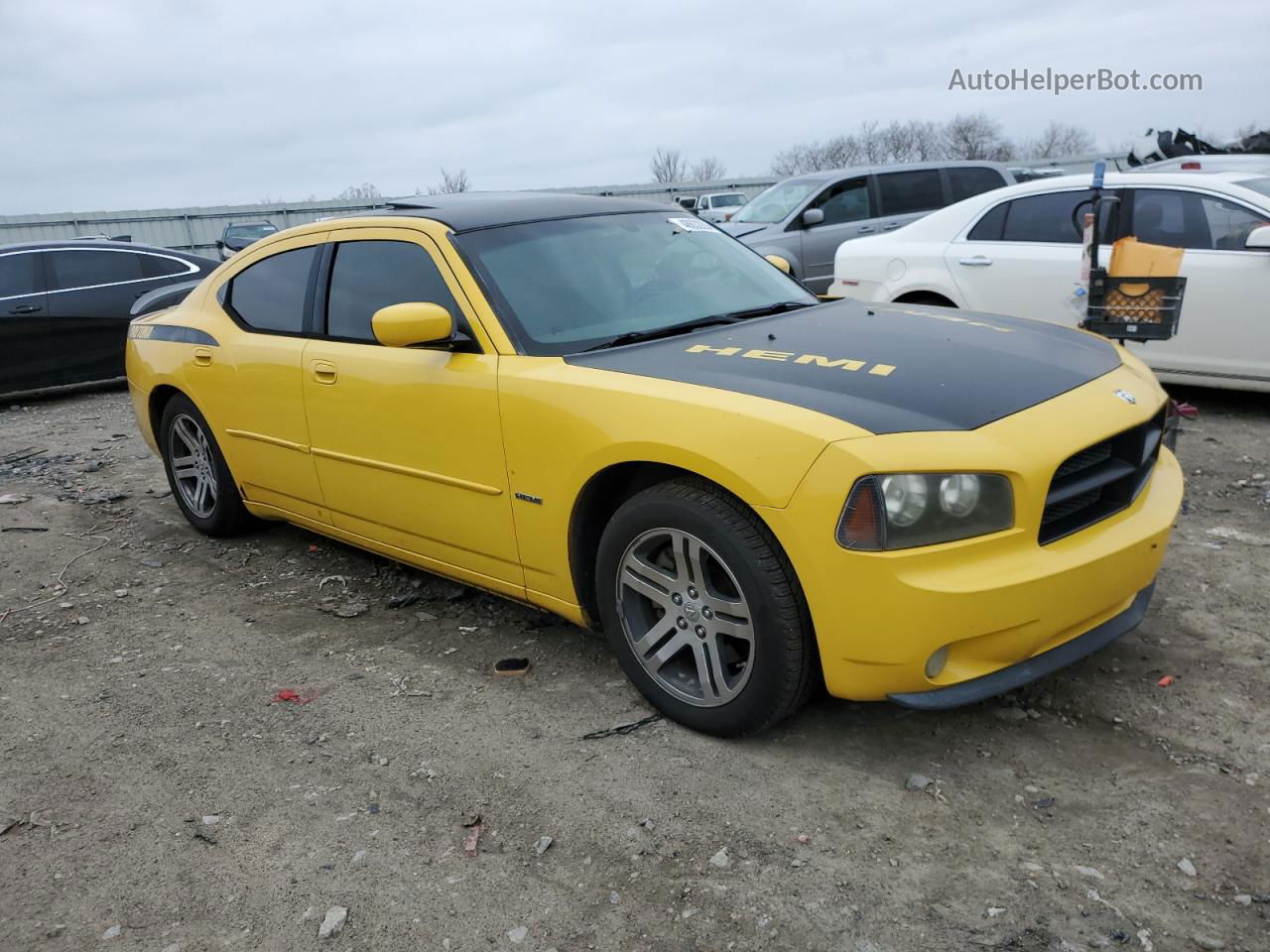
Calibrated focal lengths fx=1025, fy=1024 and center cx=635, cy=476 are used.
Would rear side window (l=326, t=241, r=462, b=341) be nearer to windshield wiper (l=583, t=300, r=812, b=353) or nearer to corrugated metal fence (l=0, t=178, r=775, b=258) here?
windshield wiper (l=583, t=300, r=812, b=353)

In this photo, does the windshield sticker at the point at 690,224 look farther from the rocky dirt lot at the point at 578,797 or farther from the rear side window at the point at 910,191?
the rear side window at the point at 910,191

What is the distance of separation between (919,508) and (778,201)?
9.58 metres

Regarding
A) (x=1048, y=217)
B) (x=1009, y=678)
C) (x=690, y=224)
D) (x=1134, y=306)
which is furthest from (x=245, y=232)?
(x=1009, y=678)

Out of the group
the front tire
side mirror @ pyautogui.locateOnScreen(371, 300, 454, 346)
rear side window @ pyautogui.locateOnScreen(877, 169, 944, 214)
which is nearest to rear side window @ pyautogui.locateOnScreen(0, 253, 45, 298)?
side mirror @ pyautogui.locateOnScreen(371, 300, 454, 346)

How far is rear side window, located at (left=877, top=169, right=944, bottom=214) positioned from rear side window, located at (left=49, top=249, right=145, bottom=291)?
26.1 feet

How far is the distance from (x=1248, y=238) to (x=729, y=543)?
Result: 4.78m

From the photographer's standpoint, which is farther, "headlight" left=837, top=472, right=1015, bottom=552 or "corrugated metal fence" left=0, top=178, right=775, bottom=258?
"corrugated metal fence" left=0, top=178, right=775, bottom=258

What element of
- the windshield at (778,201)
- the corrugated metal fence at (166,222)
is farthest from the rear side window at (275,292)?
the corrugated metal fence at (166,222)

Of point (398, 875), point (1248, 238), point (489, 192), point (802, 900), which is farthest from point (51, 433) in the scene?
point (1248, 238)

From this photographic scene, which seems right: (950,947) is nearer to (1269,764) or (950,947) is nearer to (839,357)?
(1269,764)

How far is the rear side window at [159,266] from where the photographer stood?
1068cm

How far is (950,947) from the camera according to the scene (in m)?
2.21

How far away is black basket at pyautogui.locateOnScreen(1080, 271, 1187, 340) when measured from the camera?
5.27 m

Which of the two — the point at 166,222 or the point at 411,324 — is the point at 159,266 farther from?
the point at 166,222
